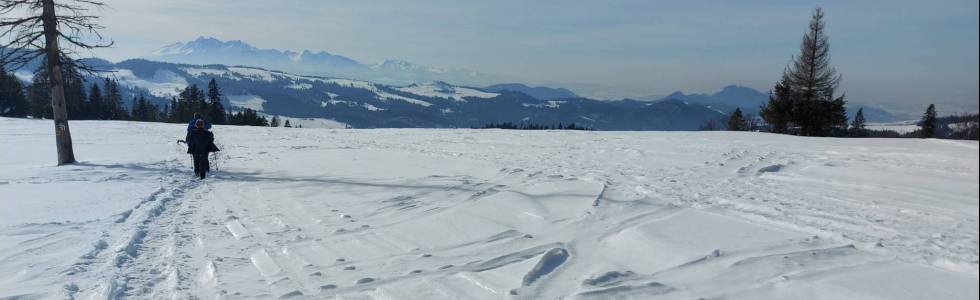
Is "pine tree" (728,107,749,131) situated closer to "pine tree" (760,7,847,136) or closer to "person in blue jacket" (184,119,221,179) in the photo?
"pine tree" (760,7,847,136)

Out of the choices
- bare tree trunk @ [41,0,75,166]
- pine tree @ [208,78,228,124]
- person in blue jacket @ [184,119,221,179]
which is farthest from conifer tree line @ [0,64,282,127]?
person in blue jacket @ [184,119,221,179]

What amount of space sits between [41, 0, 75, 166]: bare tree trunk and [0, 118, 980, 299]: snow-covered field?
46.9 inches

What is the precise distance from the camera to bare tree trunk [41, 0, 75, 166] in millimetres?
14594

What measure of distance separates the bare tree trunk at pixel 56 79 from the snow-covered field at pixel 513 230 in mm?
1191

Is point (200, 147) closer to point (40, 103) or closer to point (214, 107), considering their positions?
point (214, 107)

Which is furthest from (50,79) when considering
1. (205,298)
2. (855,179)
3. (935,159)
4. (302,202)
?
(935,159)

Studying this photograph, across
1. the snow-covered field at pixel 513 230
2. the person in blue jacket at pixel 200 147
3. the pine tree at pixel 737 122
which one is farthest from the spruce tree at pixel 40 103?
the pine tree at pixel 737 122

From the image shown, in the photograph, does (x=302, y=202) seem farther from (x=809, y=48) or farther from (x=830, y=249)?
(x=809, y=48)

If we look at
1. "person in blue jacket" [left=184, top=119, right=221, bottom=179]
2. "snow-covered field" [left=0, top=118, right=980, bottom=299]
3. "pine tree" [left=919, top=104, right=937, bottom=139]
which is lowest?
"snow-covered field" [left=0, top=118, right=980, bottom=299]

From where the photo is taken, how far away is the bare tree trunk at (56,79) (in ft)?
47.9

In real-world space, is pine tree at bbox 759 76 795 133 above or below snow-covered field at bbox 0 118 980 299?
above

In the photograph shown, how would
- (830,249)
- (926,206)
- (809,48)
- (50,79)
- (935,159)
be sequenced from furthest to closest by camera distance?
(809,48)
(50,79)
(935,159)
(926,206)
(830,249)

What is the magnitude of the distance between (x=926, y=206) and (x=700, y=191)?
3163mm

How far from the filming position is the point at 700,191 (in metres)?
9.54
